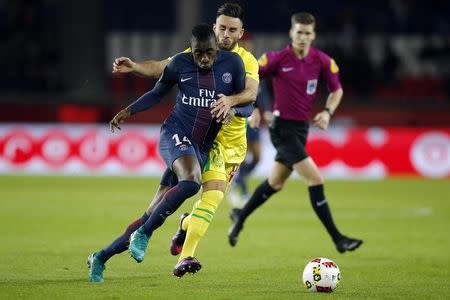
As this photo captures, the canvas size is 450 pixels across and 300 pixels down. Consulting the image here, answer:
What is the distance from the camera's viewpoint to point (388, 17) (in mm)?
25484

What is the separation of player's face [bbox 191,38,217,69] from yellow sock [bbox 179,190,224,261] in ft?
3.22

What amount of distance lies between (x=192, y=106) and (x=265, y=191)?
9.67ft

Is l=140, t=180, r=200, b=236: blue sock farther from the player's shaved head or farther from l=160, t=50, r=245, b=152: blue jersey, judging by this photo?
the player's shaved head

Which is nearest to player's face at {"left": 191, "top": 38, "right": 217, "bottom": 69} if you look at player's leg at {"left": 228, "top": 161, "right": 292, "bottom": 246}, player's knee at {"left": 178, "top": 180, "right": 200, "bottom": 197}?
player's knee at {"left": 178, "top": 180, "right": 200, "bottom": 197}

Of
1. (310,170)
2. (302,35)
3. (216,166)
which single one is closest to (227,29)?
(216,166)

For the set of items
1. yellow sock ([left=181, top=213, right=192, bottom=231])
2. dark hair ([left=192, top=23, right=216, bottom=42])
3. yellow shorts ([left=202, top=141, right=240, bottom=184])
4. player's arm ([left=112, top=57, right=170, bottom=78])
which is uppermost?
dark hair ([left=192, top=23, right=216, bottom=42])

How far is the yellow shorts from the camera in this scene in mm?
7922

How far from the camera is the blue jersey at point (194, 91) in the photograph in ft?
25.1

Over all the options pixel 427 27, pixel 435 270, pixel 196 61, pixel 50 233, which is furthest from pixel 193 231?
pixel 427 27

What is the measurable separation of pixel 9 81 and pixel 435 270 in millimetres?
16209

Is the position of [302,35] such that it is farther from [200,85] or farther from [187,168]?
[187,168]

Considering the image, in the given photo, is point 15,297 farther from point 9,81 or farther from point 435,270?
point 9,81

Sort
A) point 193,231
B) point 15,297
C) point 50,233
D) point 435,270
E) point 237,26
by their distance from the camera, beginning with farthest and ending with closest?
point 50,233 → point 435,270 → point 237,26 → point 193,231 → point 15,297

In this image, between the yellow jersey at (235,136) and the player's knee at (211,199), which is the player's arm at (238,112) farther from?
the player's knee at (211,199)
